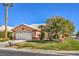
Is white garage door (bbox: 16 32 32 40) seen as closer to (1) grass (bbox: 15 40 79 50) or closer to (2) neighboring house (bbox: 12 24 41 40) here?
(2) neighboring house (bbox: 12 24 41 40)

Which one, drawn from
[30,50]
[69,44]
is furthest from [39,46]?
[69,44]

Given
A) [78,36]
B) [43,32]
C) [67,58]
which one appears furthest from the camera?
[43,32]

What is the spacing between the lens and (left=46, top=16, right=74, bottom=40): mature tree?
20047 millimetres

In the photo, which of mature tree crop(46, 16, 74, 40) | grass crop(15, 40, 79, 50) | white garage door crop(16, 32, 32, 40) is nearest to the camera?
white garage door crop(16, 32, 32, 40)

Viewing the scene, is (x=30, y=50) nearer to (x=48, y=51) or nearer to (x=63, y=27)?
(x=48, y=51)

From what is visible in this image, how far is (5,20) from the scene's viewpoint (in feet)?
62.5

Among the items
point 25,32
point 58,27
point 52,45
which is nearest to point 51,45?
point 52,45

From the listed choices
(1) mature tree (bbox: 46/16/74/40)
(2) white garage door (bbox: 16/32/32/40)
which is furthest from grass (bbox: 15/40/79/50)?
(1) mature tree (bbox: 46/16/74/40)

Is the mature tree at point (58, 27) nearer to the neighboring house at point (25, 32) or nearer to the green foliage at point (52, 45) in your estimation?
the green foliage at point (52, 45)

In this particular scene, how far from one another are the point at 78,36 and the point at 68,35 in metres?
1.11

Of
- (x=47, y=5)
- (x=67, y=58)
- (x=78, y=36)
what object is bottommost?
(x=67, y=58)

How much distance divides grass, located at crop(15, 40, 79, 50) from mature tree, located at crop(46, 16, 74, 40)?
57cm

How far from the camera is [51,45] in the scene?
20344 mm

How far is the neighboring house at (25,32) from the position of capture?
1942cm
